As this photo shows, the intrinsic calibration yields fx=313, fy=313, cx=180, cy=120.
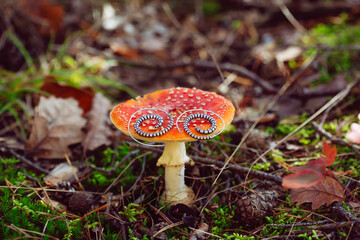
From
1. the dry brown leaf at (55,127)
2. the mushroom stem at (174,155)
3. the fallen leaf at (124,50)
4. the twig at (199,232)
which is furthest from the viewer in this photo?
the fallen leaf at (124,50)

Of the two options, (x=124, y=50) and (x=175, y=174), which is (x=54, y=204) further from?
(x=124, y=50)

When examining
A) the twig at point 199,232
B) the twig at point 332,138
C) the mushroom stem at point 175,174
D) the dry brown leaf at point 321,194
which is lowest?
the twig at point 199,232

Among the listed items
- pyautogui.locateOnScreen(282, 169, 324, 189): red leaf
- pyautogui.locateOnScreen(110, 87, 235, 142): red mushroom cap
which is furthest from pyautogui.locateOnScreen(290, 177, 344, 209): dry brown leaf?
pyautogui.locateOnScreen(110, 87, 235, 142): red mushroom cap

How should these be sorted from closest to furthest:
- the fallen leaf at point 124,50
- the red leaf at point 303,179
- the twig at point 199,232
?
the red leaf at point 303,179
the twig at point 199,232
the fallen leaf at point 124,50

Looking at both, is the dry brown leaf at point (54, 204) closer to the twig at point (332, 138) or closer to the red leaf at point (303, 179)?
the red leaf at point (303, 179)

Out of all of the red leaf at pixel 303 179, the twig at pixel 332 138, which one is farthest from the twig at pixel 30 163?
the twig at pixel 332 138

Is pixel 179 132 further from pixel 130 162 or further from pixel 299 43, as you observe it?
pixel 299 43

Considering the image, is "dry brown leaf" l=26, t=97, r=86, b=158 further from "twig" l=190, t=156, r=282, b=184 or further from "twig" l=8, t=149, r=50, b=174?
"twig" l=190, t=156, r=282, b=184

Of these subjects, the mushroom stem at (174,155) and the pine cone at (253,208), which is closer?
the pine cone at (253,208)
